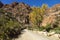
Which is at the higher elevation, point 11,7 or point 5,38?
point 11,7

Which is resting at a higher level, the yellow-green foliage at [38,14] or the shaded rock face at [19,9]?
the shaded rock face at [19,9]

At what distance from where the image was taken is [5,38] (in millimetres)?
17688

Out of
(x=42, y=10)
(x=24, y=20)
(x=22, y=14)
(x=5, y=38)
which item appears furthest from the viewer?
(x=22, y=14)

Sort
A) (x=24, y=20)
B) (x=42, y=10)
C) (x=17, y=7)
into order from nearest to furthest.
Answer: (x=42, y=10)
(x=24, y=20)
(x=17, y=7)

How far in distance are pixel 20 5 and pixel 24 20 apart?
63.7 ft

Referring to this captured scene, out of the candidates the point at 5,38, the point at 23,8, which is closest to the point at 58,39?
the point at 5,38

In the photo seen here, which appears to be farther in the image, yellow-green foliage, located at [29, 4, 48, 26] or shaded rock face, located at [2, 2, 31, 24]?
shaded rock face, located at [2, 2, 31, 24]

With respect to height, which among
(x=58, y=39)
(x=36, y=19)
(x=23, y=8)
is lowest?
(x=58, y=39)

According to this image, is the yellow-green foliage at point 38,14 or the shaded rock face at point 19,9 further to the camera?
the shaded rock face at point 19,9

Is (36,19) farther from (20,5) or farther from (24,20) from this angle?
(20,5)

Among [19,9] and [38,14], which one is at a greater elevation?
[19,9]

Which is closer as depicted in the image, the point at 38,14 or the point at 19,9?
the point at 38,14

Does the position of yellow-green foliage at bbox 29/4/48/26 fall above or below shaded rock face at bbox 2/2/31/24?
below

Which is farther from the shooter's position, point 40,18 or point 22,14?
point 22,14
